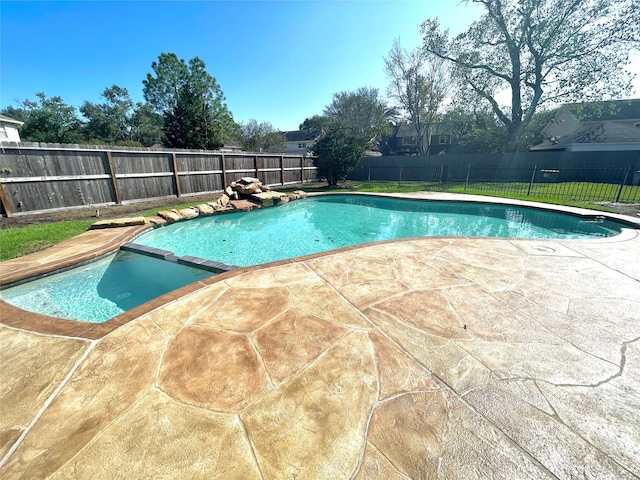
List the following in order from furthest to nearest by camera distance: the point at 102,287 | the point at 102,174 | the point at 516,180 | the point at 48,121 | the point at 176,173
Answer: the point at 48,121, the point at 516,180, the point at 176,173, the point at 102,174, the point at 102,287

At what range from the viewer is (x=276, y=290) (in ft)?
9.08

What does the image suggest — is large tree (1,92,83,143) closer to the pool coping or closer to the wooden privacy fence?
the wooden privacy fence

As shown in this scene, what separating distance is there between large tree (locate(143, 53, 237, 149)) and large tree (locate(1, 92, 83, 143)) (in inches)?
543

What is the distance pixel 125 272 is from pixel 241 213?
537 cm

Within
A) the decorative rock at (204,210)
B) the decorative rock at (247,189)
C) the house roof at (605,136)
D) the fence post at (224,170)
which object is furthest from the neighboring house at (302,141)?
the decorative rock at (204,210)

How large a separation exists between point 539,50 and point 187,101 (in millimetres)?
26673

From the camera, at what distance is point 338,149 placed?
14555 millimetres

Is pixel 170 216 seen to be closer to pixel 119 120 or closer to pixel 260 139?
pixel 260 139

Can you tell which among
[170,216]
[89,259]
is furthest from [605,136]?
[89,259]

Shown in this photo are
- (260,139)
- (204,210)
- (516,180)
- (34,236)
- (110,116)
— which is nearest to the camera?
(34,236)

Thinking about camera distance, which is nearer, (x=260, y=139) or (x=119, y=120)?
(x=260, y=139)

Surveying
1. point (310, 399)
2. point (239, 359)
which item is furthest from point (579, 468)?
point (239, 359)

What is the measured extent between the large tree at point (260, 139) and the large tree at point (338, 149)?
18.6 m

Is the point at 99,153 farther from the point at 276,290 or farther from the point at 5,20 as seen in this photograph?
the point at 276,290
